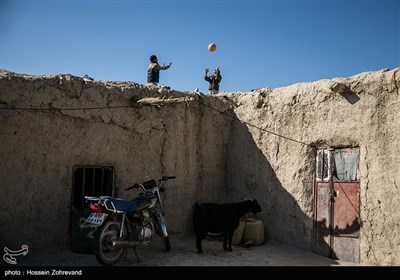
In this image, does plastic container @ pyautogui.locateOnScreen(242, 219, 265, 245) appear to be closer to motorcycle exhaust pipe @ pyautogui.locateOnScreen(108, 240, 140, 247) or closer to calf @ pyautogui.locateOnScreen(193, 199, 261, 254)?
calf @ pyautogui.locateOnScreen(193, 199, 261, 254)

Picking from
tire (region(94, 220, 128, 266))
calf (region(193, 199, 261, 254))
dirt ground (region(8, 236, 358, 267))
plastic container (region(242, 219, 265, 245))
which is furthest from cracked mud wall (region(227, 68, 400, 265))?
tire (region(94, 220, 128, 266))

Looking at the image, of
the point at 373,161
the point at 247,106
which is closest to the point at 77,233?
the point at 247,106

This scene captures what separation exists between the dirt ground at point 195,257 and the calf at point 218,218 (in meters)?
0.33

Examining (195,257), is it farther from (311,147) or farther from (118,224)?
(311,147)

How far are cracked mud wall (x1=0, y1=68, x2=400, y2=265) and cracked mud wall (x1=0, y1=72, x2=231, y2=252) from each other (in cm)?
2

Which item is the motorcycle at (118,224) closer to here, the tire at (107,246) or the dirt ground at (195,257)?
the tire at (107,246)

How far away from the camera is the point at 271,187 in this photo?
8531 millimetres

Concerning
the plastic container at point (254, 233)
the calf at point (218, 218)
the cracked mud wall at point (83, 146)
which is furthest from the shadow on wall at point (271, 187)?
the calf at point (218, 218)

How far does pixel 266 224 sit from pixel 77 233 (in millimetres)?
4020

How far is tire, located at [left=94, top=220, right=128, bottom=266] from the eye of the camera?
5.69 metres

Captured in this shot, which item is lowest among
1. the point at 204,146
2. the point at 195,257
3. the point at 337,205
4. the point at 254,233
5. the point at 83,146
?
the point at 195,257

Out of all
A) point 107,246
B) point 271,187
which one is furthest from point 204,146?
point 107,246

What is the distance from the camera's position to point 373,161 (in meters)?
6.86

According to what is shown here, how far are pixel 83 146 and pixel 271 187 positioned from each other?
406 cm
